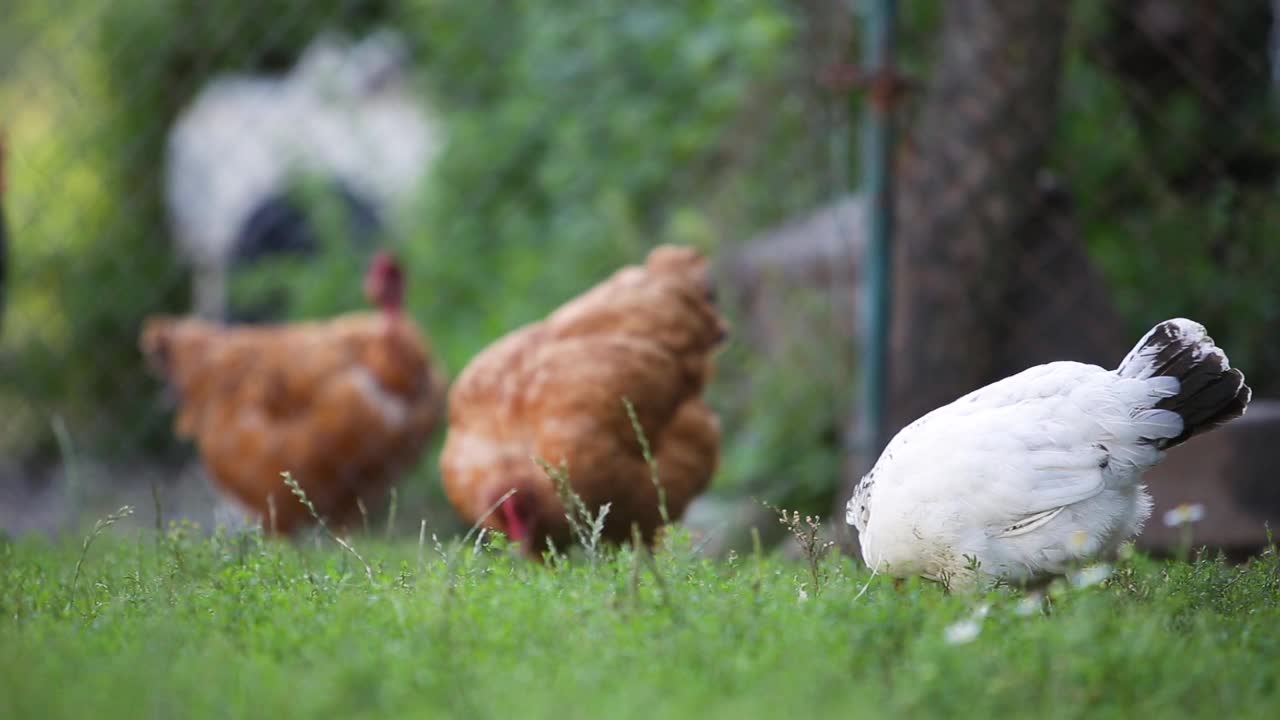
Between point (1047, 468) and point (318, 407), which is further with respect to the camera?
point (318, 407)

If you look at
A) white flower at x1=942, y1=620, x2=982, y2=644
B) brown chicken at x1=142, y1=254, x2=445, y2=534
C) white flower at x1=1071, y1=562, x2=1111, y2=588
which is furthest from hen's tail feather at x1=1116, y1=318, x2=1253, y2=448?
brown chicken at x1=142, y1=254, x2=445, y2=534

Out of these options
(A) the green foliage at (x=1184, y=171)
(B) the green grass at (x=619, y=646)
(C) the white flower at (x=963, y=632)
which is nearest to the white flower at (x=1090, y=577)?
(B) the green grass at (x=619, y=646)

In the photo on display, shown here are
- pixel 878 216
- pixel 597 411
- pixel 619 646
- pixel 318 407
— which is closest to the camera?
pixel 619 646

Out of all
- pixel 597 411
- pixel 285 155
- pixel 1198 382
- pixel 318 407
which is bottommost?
pixel 318 407

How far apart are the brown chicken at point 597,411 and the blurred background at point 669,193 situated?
2.29ft

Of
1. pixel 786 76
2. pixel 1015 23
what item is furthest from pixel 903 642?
pixel 786 76

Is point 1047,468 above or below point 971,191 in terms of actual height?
below

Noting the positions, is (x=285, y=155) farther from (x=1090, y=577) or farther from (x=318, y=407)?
(x=1090, y=577)

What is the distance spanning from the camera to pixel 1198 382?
2.76m

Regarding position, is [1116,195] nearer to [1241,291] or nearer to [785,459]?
[1241,291]

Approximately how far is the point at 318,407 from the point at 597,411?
267 cm

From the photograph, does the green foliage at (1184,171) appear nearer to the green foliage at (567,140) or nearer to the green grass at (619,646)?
the green foliage at (567,140)

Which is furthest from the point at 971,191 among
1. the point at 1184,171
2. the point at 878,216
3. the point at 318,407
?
the point at 318,407

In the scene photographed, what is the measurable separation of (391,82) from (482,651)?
915 cm
